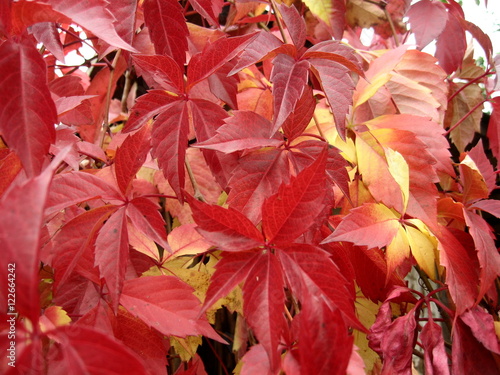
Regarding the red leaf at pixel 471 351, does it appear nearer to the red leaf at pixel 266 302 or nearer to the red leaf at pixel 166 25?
the red leaf at pixel 266 302

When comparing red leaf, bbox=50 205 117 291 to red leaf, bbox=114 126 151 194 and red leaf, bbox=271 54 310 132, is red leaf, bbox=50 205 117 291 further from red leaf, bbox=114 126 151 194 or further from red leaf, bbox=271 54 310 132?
red leaf, bbox=271 54 310 132

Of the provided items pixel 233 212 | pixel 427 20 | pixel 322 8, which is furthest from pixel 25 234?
pixel 427 20

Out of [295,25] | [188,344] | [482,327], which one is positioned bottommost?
[188,344]

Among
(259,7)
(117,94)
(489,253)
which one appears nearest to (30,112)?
(489,253)

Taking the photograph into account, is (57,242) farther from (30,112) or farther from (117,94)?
(117,94)

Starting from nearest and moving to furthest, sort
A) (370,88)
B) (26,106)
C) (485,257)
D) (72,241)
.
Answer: (26,106) → (72,241) → (485,257) → (370,88)

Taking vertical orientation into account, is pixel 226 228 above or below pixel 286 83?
below

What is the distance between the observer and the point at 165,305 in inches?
18.1

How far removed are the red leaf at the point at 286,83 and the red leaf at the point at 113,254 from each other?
7.9 inches

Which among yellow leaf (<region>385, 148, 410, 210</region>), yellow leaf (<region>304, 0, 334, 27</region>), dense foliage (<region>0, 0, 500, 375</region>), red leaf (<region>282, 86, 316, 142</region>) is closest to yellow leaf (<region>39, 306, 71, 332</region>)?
dense foliage (<region>0, 0, 500, 375</region>)

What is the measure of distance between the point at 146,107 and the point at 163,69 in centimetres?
5

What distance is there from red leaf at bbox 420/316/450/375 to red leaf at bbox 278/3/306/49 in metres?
0.39

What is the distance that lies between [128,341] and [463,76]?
994 millimetres

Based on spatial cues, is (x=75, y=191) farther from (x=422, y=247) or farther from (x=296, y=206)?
(x=422, y=247)
